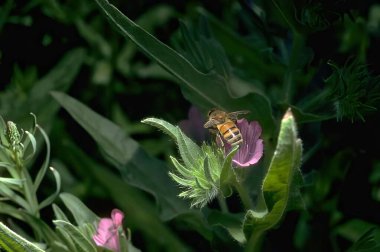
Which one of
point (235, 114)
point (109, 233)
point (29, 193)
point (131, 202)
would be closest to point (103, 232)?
point (109, 233)

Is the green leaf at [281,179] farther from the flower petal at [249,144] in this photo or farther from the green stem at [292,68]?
the green stem at [292,68]

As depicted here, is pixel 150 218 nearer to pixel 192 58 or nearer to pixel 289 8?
pixel 192 58

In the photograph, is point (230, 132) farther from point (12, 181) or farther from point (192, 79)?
point (12, 181)

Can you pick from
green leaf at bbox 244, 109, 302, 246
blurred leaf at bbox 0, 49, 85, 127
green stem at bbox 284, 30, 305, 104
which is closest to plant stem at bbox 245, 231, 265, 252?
green leaf at bbox 244, 109, 302, 246

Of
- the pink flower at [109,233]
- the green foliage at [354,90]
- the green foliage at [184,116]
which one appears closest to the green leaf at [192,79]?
the green foliage at [184,116]

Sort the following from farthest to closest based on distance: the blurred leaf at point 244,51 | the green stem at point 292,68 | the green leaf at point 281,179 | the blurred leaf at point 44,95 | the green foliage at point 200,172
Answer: the blurred leaf at point 244,51
the blurred leaf at point 44,95
the green stem at point 292,68
the green foliage at point 200,172
the green leaf at point 281,179

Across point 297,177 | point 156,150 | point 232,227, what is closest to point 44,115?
point 156,150

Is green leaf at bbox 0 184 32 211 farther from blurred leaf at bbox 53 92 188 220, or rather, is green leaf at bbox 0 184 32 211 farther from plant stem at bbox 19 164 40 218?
blurred leaf at bbox 53 92 188 220
